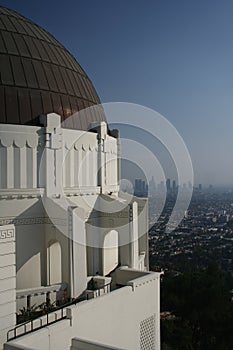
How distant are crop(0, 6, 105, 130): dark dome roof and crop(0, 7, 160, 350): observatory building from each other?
4cm

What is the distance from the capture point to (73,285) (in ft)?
35.3

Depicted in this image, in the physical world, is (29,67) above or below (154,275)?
above

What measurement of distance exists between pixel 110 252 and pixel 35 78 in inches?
255

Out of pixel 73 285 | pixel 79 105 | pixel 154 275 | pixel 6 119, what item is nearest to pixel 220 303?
pixel 154 275

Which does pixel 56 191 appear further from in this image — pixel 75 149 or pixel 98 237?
pixel 98 237

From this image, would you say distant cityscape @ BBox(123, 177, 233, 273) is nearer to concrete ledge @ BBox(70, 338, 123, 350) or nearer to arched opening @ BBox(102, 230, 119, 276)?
arched opening @ BBox(102, 230, 119, 276)

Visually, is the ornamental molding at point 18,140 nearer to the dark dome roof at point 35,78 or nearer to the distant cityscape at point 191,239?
the dark dome roof at point 35,78

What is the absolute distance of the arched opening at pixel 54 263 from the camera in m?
11.4

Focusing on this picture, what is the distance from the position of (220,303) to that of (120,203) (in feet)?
31.5

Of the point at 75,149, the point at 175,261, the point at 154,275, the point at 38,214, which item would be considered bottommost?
the point at 175,261

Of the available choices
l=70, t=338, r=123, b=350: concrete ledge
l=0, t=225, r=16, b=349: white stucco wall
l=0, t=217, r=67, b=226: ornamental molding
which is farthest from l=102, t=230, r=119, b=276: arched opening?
l=0, t=225, r=16, b=349: white stucco wall

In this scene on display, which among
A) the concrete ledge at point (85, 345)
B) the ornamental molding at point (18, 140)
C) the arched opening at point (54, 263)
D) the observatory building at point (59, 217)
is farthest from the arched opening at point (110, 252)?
the concrete ledge at point (85, 345)

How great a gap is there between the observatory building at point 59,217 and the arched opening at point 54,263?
0.03 metres

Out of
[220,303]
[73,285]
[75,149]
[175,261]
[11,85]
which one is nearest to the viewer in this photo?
[73,285]
